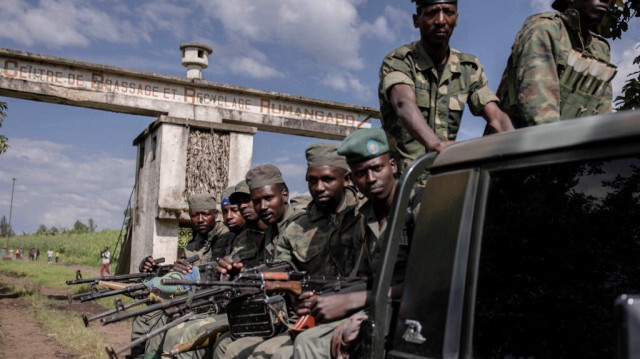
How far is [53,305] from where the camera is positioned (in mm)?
17516

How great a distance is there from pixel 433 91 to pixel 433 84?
0.13 feet

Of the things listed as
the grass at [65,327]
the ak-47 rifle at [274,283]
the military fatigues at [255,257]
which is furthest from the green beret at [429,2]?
the grass at [65,327]

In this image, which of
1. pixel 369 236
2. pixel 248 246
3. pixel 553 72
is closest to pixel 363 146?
pixel 369 236

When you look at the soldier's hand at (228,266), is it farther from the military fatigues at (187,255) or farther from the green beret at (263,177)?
the military fatigues at (187,255)

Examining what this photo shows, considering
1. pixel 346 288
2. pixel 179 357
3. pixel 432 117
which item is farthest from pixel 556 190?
pixel 179 357

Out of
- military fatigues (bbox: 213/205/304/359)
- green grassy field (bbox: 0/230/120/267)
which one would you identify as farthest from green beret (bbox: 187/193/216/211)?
green grassy field (bbox: 0/230/120/267)

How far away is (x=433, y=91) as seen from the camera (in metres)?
3.67

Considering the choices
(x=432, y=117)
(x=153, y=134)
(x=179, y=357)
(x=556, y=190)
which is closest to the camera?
(x=556, y=190)

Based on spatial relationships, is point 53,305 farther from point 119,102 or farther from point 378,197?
point 378,197

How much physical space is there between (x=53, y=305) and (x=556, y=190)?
18.0m

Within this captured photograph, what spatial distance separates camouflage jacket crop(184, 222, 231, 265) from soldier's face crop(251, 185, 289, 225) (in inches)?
79.6

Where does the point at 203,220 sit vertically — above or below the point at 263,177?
below

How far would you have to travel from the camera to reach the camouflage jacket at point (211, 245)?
7.60 meters

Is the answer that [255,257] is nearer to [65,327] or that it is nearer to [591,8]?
[591,8]
